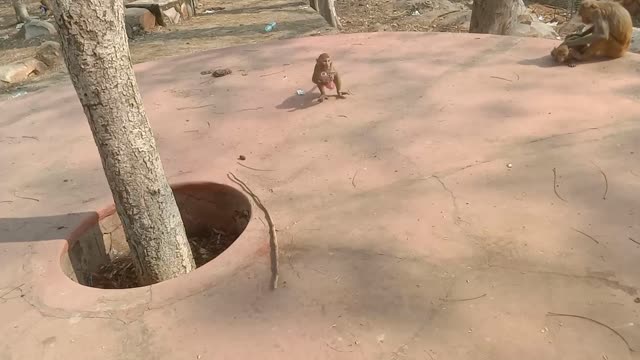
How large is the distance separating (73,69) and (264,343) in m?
1.41

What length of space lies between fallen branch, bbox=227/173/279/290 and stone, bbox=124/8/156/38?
6.24 m

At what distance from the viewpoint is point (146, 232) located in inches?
109

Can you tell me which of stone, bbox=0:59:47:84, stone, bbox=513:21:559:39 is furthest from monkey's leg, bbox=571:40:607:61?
stone, bbox=0:59:47:84

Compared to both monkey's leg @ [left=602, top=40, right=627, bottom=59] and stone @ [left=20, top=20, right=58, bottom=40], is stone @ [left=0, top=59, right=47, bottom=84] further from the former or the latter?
monkey's leg @ [left=602, top=40, right=627, bottom=59]

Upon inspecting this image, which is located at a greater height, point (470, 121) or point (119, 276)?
point (470, 121)

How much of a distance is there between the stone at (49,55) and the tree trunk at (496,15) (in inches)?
216

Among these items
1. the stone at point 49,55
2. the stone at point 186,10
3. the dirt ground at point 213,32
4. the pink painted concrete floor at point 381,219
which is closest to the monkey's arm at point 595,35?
the pink painted concrete floor at point 381,219

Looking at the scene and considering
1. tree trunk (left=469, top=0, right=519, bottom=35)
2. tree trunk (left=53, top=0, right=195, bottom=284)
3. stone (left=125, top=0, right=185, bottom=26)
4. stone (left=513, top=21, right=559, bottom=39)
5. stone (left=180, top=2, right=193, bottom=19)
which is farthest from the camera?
stone (left=180, top=2, right=193, bottom=19)

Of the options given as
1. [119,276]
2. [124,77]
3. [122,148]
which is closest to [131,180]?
[122,148]

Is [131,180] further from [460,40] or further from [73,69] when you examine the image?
[460,40]

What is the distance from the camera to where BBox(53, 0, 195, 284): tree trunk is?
2.35m

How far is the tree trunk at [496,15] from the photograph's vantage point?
21.6ft

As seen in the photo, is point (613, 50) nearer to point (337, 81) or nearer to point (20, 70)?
point (337, 81)

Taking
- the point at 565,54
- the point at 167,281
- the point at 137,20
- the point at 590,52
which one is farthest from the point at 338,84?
the point at 137,20
